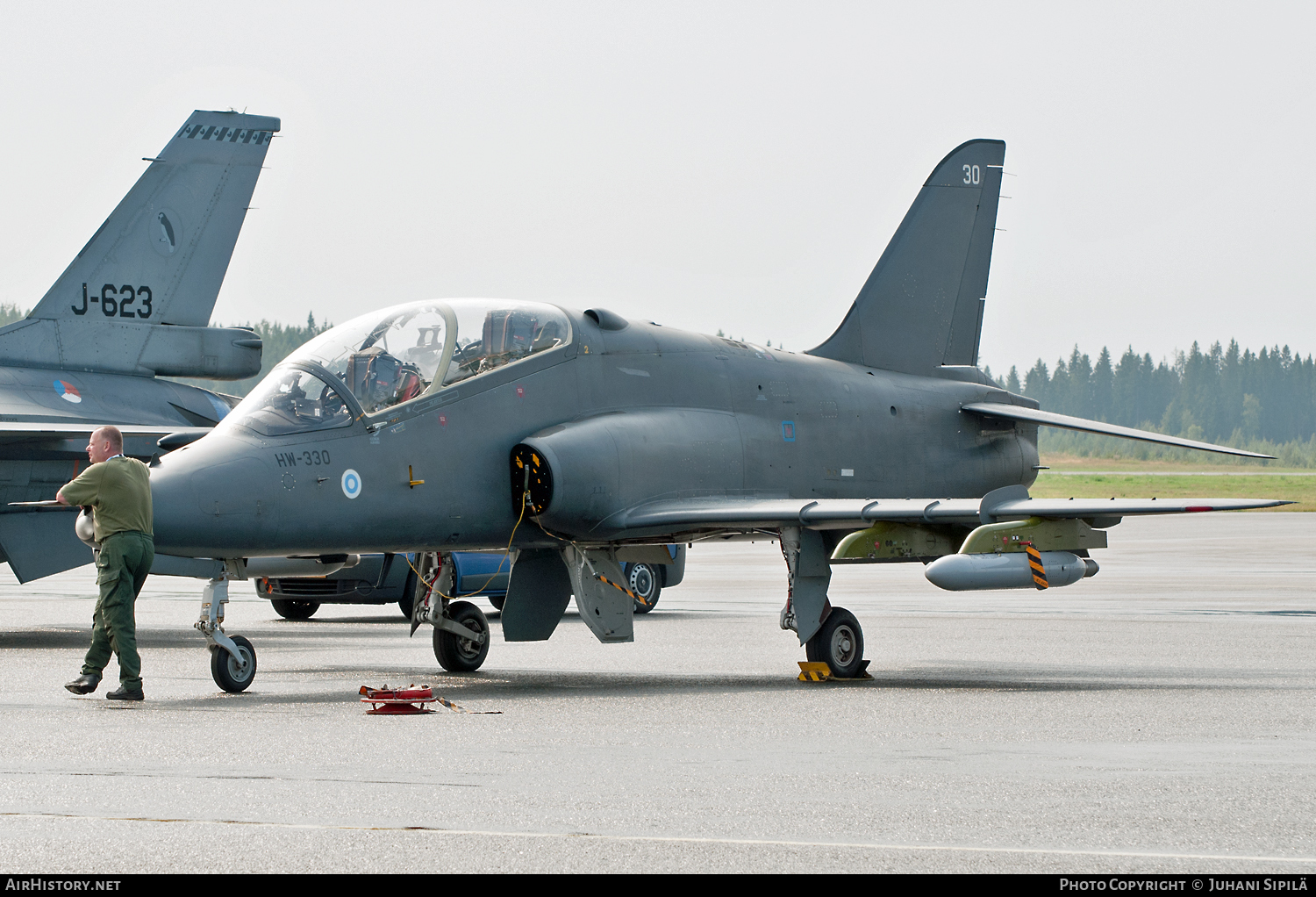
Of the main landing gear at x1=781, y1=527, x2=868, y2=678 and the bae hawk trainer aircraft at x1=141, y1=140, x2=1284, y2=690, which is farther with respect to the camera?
the main landing gear at x1=781, y1=527, x2=868, y2=678

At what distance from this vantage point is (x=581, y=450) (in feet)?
42.0

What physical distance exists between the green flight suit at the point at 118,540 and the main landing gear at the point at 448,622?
8.92ft

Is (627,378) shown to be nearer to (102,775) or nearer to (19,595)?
(102,775)

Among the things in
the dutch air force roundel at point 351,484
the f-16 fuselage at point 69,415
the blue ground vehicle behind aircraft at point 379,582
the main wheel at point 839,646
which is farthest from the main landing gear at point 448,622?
the blue ground vehicle behind aircraft at point 379,582

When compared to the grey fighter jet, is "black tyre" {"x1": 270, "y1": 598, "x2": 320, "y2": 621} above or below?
below

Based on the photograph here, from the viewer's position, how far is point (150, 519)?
11.1 m

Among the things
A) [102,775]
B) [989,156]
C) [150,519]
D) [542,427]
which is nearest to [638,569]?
[989,156]

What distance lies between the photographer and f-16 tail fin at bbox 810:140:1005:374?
663 inches

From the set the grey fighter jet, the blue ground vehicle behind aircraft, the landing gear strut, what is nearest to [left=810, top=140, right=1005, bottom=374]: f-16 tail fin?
the blue ground vehicle behind aircraft

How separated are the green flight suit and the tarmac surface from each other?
42 cm

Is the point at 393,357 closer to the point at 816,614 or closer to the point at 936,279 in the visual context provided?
the point at 816,614

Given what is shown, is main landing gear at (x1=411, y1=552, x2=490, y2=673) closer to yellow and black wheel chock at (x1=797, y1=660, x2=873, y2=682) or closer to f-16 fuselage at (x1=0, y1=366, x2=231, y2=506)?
yellow and black wheel chock at (x1=797, y1=660, x2=873, y2=682)

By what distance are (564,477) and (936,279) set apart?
6.22 meters

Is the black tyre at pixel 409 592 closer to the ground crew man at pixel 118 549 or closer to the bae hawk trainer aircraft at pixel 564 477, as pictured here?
the bae hawk trainer aircraft at pixel 564 477
